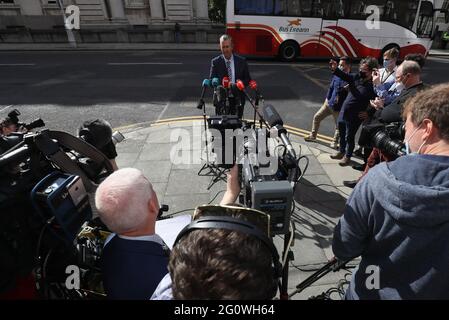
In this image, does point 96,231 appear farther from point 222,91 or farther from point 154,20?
point 154,20

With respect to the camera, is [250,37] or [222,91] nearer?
[222,91]

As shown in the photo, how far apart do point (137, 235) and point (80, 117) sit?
6662mm

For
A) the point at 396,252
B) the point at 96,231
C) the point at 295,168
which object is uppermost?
the point at 295,168

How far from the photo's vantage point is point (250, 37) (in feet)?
41.1

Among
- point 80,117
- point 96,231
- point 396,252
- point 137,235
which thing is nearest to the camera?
point 396,252

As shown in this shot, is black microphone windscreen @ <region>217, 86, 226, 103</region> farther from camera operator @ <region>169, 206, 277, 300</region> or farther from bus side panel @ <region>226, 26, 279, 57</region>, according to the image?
bus side panel @ <region>226, 26, 279, 57</region>

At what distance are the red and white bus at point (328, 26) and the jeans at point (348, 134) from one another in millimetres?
9275

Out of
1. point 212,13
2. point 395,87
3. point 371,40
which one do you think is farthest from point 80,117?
point 212,13

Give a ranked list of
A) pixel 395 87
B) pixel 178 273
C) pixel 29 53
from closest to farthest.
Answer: pixel 178 273 < pixel 395 87 < pixel 29 53

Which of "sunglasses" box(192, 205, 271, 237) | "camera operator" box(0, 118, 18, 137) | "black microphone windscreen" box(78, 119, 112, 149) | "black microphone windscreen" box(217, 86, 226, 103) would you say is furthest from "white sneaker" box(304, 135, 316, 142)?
"camera operator" box(0, 118, 18, 137)

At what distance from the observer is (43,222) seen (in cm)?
164

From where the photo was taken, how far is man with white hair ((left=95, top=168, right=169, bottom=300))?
54.6 inches

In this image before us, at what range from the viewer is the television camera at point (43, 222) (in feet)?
5.00

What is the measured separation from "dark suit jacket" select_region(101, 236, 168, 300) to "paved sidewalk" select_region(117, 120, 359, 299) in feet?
5.82
